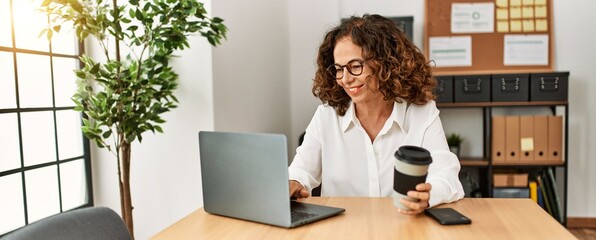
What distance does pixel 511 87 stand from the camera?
376cm

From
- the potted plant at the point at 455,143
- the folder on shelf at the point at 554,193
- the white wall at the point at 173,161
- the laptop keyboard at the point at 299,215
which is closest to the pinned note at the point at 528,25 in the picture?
the potted plant at the point at 455,143

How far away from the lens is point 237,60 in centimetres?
306

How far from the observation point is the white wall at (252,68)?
2812mm

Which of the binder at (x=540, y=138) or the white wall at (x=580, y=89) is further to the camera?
the white wall at (x=580, y=89)

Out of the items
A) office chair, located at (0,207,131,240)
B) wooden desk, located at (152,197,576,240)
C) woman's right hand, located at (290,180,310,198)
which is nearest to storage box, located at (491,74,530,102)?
wooden desk, located at (152,197,576,240)

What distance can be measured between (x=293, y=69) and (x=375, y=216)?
10.6 feet

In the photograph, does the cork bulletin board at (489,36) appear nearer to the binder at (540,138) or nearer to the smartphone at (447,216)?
the binder at (540,138)

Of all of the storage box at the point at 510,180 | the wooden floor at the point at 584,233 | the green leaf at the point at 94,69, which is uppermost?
the green leaf at the point at 94,69

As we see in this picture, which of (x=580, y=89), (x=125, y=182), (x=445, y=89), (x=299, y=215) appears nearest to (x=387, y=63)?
(x=299, y=215)

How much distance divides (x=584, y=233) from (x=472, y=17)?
6.32ft

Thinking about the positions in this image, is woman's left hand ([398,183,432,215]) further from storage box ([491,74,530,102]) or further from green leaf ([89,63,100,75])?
storage box ([491,74,530,102])

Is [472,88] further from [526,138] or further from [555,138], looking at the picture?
[555,138]

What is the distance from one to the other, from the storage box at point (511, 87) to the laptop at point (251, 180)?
111 inches

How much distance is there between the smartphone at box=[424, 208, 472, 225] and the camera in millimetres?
1234
